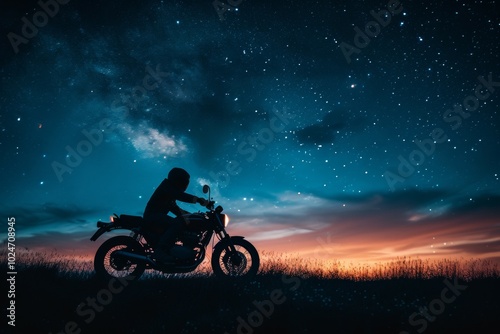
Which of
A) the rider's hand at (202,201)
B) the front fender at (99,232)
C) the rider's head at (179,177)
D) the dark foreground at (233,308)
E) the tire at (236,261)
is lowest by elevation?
the dark foreground at (233,308)

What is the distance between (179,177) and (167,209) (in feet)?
2.88

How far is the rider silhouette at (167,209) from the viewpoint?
7.71m

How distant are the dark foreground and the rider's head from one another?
237cm

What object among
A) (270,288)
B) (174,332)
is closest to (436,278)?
(270,288)

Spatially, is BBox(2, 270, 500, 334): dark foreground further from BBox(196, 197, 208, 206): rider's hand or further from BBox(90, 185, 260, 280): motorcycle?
BBox(196, 197, 208, 206): rider's hand

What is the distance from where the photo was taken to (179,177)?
8.12 metres

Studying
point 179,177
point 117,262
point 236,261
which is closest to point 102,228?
point 117,262

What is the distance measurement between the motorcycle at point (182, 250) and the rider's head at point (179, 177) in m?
0.79

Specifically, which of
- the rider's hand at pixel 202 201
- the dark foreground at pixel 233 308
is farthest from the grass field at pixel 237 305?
the rider's hand at pixel 202 201

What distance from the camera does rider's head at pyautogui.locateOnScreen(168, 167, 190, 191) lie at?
26.6ft

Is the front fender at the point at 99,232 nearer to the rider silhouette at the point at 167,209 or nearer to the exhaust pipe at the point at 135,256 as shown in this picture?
the exhaust pipe at the point at 135,256

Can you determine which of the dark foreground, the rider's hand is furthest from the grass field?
the rider's hand

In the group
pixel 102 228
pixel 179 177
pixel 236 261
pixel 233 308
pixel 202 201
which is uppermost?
pixel 179 177

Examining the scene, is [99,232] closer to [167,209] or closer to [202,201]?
[167,209]
